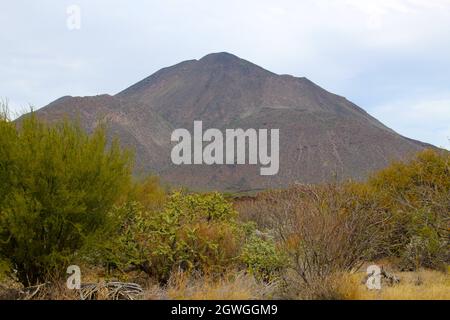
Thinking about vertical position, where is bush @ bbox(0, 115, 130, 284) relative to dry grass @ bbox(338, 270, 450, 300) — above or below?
above

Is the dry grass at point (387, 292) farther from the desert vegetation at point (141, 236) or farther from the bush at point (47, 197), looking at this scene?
the bush at point (47, 197)

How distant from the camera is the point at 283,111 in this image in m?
152

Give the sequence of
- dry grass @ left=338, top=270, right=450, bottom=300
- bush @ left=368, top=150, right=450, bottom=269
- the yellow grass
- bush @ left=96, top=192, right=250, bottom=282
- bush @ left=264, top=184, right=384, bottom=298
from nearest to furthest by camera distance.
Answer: the yellow grass
dry grass @ left=338, top=270, right=450, bottom=300
bush @ left=264, top=184, right=384, bottom=298
bush @ left=96, top=192, right=250, bottom=282
bush @ left=368, top=150, right=450, bottom=269

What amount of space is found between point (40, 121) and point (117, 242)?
2.62 m

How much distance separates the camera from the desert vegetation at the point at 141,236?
8.79 meters

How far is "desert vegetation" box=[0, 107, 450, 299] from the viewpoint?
346 inches

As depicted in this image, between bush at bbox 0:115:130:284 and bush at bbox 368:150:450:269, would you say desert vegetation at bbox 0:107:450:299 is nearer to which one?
bush at bbox 0:115:130:284

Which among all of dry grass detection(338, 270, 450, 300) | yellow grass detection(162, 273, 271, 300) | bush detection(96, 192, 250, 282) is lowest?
dry grass detection(338, 270, 450, 300)

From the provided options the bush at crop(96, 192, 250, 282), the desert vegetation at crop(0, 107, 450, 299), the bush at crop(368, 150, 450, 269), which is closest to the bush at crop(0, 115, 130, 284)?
the desert vegetation at crop(0, 107, 450, 299)

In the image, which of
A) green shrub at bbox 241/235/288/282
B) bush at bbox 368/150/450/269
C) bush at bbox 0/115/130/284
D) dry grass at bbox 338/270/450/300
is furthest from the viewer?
bush at bbox 368/150/450/269

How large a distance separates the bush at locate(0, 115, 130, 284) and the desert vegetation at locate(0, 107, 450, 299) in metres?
0.02

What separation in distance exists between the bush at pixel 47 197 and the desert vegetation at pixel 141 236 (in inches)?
0.7

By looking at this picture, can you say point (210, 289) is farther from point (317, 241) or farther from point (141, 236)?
point (141, 236)
